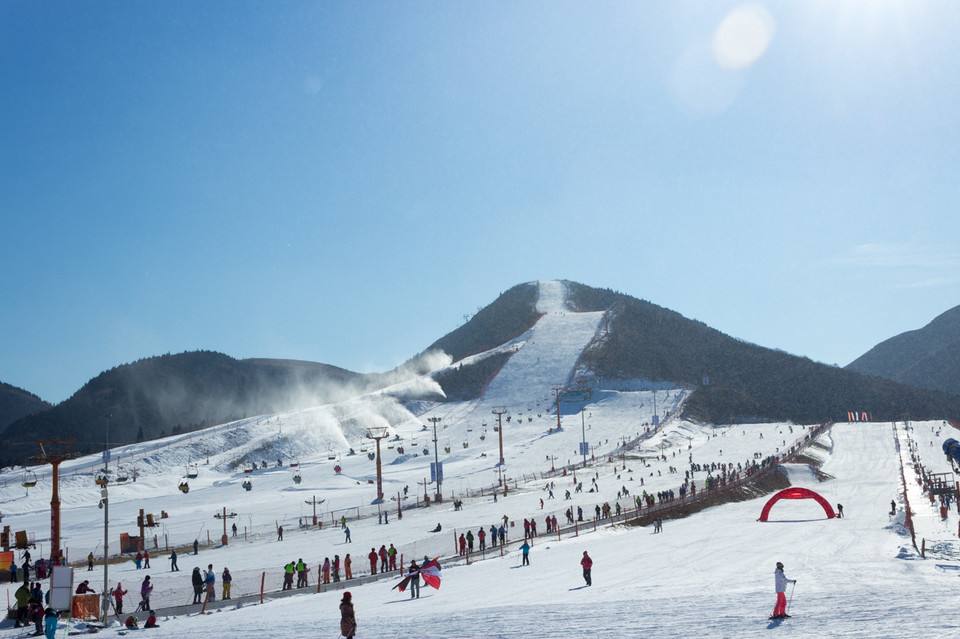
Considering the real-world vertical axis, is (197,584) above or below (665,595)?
above

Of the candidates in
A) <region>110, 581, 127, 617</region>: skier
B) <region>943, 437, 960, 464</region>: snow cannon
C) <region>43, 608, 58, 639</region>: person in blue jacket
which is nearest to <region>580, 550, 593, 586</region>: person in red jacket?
<region>43, 608, 58, 639</region>: person in blue jacket

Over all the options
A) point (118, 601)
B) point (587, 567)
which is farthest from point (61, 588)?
point (587, 567)

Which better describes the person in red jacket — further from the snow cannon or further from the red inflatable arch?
the red inflatable arch

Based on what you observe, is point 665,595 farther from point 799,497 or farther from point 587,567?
point 799,497

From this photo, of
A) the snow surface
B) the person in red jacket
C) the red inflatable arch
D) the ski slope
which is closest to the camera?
the ski slope

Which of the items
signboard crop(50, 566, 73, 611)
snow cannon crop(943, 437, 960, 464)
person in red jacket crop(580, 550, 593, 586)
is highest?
snow cannon crop(943, 437, 960, 464)

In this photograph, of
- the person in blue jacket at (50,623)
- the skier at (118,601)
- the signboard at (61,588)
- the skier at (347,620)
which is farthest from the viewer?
the skier at (118,601)

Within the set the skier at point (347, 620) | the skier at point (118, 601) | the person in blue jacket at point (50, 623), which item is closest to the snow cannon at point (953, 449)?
the skier at point (347, 620)

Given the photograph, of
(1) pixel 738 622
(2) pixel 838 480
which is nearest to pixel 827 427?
(2) pixel 838 480

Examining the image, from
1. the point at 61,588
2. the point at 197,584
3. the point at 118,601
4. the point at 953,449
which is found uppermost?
the point at 953,449

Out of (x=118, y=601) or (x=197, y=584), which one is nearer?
(x=118, y=601)

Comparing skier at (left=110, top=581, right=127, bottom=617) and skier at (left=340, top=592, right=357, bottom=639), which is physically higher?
skier at (left=340, top=592, right=357, bottom=639)

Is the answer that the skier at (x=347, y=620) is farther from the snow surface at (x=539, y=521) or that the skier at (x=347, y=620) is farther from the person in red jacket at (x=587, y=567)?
the person in red jacket at (x=587, y=567)

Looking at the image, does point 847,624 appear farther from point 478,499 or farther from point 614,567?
point 478,499
